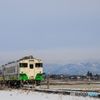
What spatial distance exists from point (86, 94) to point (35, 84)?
1139 inches

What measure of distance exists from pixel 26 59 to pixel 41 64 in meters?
1.94

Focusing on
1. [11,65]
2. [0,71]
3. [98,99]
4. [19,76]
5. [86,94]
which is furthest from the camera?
[0,71]

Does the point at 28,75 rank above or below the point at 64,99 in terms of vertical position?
above

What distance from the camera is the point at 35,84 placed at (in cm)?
6444

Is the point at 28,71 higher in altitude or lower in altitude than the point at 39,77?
higher

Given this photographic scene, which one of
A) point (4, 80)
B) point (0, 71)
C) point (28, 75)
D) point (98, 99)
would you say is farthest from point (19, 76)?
point (98, 99)

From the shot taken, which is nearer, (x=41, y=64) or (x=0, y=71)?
(x=41, y=64)

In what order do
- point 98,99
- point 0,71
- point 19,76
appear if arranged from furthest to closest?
point 0,71 < point 19,76 < point 98,99

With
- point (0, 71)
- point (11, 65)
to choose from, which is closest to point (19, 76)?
point (11, 65)

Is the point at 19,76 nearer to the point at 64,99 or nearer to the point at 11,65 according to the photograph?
the point at 11,65

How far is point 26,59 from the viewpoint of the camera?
212 feet

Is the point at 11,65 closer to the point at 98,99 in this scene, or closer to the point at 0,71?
the point at 0,71

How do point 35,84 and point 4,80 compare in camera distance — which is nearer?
point 35,84

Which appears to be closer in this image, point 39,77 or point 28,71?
point 39,77
